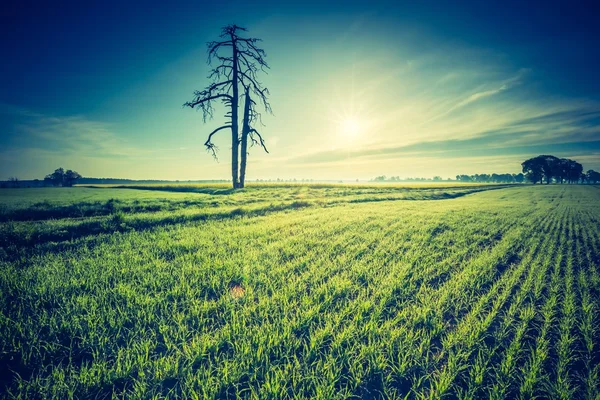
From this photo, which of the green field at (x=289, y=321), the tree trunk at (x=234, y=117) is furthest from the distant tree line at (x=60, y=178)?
the green field at (x=289, y=321)

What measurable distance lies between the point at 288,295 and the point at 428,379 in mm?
1945

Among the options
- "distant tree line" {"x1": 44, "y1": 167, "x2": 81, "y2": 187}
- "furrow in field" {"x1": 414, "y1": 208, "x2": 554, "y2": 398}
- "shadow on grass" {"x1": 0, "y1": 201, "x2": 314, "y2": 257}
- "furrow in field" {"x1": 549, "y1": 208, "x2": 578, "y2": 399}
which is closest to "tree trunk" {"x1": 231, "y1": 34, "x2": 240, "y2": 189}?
"shadow on grass" {"x1": 0, "y1": 201, "x2": 314, "y2": 257}

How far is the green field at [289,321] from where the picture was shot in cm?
207

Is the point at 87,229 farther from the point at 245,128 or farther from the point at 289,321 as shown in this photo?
the point at 245,128

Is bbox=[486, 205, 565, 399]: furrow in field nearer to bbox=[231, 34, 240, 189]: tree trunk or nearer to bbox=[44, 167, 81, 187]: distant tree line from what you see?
bbox=[231, 34, 240, 189]: tree trunk

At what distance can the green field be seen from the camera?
2.07 metres

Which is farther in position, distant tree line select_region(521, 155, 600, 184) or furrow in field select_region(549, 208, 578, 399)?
distant tree line select_region(521, 155, 600, 184)

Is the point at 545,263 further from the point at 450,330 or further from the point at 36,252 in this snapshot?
the point at 36,252

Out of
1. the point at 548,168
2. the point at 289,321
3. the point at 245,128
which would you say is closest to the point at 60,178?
the point at 245,128

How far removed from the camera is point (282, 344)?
8.29ft

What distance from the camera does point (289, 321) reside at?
288cm

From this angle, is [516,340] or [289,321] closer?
[516,340]

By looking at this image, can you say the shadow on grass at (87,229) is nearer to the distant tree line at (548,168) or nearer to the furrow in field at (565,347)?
the furrow in field at (565,347)

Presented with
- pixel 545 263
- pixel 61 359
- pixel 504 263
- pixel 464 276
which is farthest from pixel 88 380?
pixel 545 263
